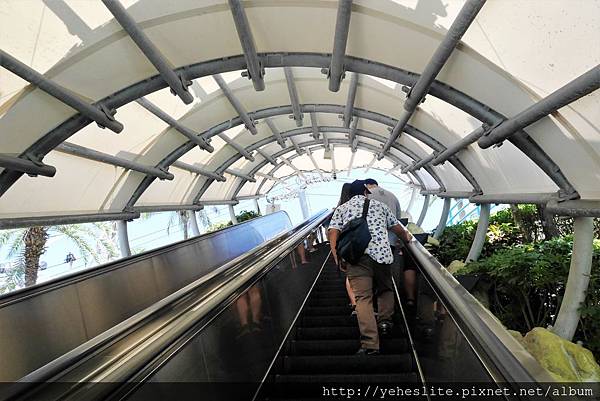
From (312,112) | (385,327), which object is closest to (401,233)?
(385,327)

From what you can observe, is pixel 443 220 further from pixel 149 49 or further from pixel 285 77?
pixel 149 49

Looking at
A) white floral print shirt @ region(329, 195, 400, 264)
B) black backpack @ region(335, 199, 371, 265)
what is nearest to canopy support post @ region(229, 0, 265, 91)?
white floral print shirt @ region(329, 195, 400, 264)

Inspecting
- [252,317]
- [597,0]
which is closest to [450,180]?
[597,0]

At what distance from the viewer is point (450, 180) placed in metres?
10.8

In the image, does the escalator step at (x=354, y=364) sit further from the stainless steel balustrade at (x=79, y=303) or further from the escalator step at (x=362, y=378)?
the stainless steel balustrade at (x=79, y=303)

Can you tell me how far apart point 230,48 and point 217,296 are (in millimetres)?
3872

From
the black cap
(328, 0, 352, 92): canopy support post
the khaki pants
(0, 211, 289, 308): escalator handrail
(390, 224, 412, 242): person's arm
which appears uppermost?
(328, 0, 352, 92): canopy support post

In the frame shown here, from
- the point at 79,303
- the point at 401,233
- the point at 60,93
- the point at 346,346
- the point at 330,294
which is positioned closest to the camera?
the point at 346,346

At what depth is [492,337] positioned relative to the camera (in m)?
1.68

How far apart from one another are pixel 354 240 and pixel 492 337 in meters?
2.09

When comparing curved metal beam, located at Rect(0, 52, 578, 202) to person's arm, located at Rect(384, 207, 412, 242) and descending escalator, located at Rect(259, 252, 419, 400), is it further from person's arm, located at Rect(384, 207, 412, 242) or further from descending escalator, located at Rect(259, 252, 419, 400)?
descending escalator, located at Rect(259, 252, 419, 400)

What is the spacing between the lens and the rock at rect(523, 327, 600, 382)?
Result: 158 inches

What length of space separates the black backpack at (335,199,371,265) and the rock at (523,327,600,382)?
6.85 ft

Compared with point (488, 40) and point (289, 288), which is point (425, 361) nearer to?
point (289, 288)
